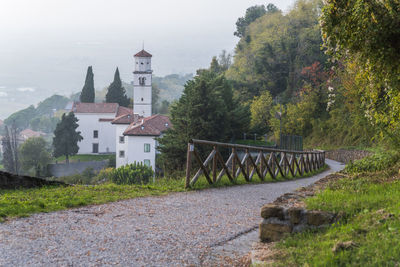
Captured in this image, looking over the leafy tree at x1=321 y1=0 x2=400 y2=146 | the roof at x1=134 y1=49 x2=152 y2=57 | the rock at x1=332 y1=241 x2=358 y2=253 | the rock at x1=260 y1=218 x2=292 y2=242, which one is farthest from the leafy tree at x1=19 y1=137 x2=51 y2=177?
the rock at x1=332 y1=241 x2=358 y2=253

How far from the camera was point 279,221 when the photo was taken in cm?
513

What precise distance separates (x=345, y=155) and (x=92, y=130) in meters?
56.2

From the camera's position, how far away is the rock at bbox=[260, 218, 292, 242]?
16.6 feet

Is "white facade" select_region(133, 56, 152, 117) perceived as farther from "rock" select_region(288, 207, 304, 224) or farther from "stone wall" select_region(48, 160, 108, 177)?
"rock" select_region(288, 207, 304, 224)

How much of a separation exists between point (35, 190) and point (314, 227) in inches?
252

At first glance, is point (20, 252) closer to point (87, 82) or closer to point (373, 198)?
point (373, 198)

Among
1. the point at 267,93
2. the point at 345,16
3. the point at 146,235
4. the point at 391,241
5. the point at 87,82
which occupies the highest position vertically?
the point at 87,82

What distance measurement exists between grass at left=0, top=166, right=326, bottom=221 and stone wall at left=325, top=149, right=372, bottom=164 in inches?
1137

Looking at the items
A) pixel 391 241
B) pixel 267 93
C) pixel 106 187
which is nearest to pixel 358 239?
pixel 391 241

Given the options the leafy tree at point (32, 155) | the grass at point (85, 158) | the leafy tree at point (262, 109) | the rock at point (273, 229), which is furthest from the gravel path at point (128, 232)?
the grass at point (85, 158)

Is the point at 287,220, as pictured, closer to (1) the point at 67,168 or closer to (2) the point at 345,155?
(2) the point at 345,155

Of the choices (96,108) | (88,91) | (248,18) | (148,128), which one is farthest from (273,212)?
(248,18)

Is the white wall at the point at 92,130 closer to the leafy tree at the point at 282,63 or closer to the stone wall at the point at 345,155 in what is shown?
the leafy tree at the point at 282,63

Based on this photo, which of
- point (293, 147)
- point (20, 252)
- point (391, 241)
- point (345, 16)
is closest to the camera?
point (391, 241)
